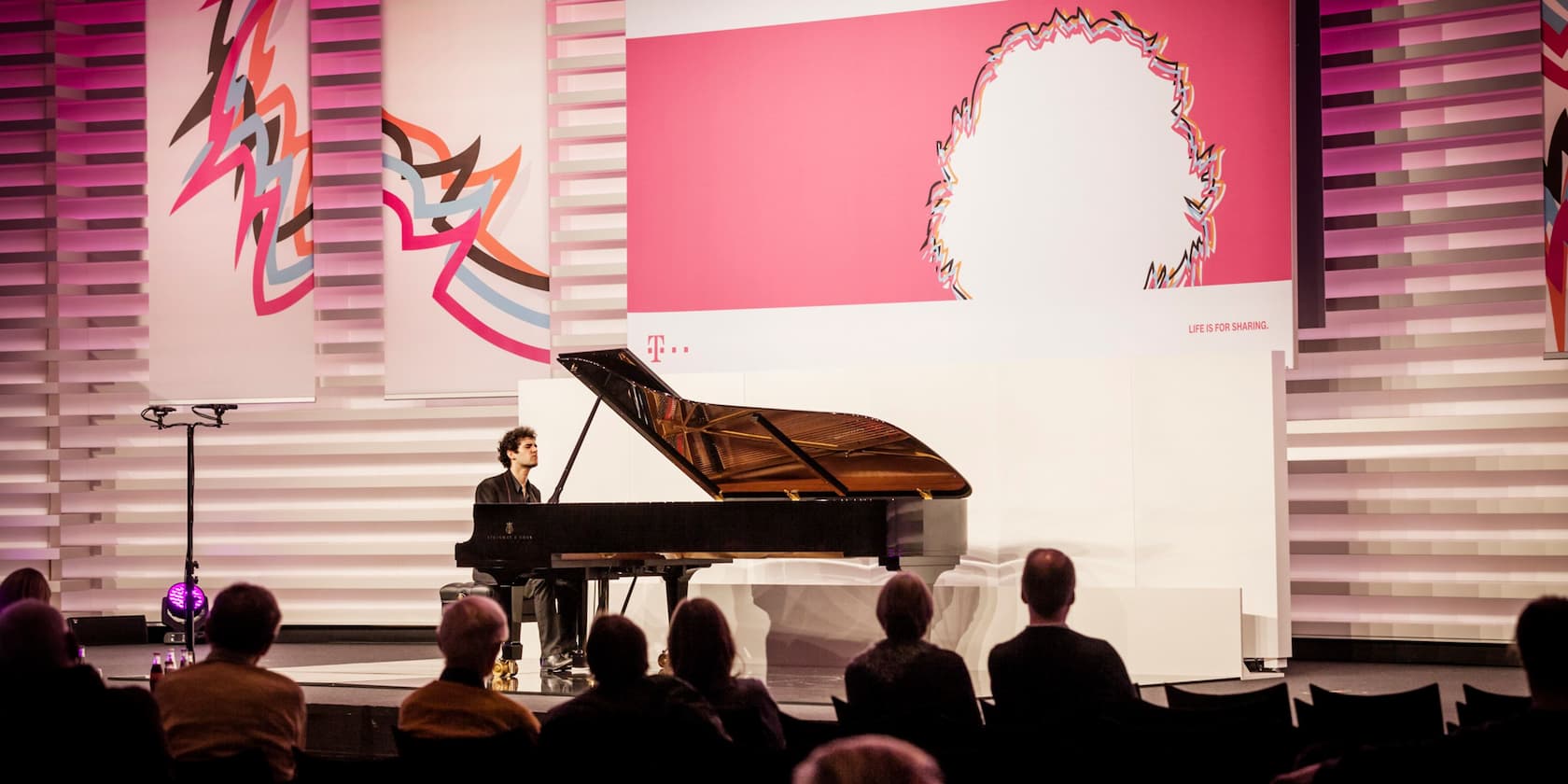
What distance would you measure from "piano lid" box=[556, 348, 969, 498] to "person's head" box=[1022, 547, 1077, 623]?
2.24 metres

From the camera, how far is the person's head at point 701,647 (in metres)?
3.22

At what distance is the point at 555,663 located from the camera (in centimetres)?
655

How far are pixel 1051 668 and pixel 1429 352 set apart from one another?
4.85 metres

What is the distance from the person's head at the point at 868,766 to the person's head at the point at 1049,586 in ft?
7.26

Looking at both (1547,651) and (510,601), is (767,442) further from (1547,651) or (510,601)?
(1547,651)

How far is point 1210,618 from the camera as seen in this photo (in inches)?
257

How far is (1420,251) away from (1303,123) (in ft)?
3.02

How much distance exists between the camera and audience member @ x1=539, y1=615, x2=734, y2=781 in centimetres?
283

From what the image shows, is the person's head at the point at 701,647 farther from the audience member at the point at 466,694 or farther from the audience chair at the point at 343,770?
the audience chair at the point at 343,770

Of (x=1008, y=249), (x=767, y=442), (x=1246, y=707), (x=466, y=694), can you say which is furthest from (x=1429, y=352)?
(x=466, y=694)

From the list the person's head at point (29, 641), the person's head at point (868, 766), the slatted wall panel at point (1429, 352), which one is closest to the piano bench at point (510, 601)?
the person's head at point (29, 641)

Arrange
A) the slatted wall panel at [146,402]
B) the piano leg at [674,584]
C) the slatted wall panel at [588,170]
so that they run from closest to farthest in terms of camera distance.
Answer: the piano leg at [674,584] < the slatted wall panel at [588,170] < the slatted wall panel at [146,402]

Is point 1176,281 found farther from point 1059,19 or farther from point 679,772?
point 679,772

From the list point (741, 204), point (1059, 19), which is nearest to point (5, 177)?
point (741, 204)
